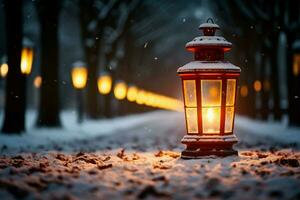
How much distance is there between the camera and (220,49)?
1141 cm

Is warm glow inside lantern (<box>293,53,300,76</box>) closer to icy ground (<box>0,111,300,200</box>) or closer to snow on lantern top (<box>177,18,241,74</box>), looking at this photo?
snow on lantern top (<box>177,18,241,74</box>)

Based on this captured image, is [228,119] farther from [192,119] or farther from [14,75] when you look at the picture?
[14,75]

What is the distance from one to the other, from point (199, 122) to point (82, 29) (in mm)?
23968

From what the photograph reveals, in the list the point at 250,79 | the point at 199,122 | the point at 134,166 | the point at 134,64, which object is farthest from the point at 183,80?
the point at 134,64

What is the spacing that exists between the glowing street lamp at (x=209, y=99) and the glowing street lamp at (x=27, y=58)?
11.2 metres

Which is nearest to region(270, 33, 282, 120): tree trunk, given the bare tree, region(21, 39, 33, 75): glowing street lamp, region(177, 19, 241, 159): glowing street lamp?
the bare tree

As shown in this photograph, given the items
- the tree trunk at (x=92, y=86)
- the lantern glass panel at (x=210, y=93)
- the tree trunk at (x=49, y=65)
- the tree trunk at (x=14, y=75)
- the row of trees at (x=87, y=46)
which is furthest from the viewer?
the tree trunk at (x=92, y=86)

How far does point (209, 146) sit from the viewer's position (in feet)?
36.1

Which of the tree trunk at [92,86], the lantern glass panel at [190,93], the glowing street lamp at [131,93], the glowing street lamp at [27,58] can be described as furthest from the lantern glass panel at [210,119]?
the glowing street lamp at [131,93]

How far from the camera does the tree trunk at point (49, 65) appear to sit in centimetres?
2341

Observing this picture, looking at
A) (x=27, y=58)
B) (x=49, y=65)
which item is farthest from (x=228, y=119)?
(x=49, y=65)

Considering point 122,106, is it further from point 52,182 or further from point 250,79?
point 52,182

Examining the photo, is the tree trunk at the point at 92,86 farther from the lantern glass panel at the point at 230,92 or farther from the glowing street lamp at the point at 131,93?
the lantern glass panel at the point at 230,92

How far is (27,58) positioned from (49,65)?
5.16 feet
